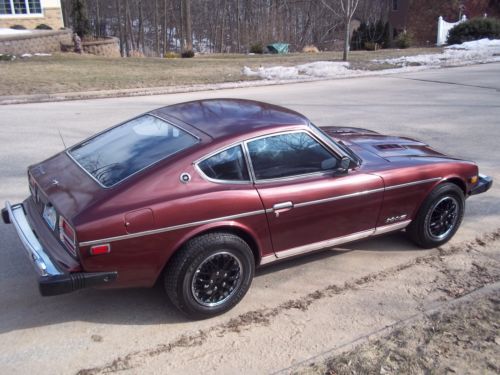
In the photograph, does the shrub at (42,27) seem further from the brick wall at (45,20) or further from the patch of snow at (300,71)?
the patch of snow at (300,71)

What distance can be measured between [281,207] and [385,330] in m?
1.14

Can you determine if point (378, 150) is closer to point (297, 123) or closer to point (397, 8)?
point (297, 123)

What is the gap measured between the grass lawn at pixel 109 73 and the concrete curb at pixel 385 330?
12.1 metres

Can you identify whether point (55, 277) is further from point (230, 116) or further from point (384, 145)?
point (384, 145)

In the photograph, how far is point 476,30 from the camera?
28.6m

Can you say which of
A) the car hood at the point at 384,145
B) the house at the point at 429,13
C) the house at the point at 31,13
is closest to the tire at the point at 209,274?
the car hood at the point at 384,145

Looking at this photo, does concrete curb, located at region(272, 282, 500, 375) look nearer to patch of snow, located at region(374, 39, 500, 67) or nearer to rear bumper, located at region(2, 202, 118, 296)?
rear bumper, located at region(2, 202, 118, 296)

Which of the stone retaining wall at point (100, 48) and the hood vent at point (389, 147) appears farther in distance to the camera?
the stone retaining wall at point (100, 48)

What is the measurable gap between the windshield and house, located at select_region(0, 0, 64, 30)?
28316mm

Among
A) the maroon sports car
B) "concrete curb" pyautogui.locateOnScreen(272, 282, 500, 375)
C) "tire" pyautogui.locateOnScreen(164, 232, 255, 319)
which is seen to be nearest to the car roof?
the maroon sports car

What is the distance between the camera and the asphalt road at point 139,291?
11.4 ft

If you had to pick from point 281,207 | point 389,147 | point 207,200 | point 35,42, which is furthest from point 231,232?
point 35,42

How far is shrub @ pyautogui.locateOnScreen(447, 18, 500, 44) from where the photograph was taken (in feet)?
92.6

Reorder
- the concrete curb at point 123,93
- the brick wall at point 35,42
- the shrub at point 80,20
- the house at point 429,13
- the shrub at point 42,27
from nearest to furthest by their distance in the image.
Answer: the concrete curb at point 123,93 < the brick wall at point 35,42 < the shrub at point 42,27 < the shrub at point 80,20 < the house at point 429,13
